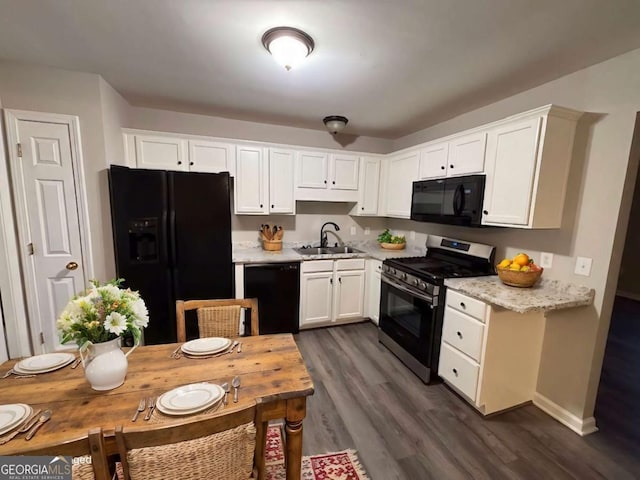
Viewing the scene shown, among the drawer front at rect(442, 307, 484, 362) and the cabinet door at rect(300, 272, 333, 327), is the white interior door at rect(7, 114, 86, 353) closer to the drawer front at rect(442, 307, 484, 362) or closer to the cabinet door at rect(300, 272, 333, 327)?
the cabinet door at rect(300, 272, 333, 327)

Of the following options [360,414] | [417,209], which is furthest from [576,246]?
[360,414]

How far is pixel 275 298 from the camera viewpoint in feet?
10.2

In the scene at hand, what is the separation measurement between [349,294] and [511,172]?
80.6 inches

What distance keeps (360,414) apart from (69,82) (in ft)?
11.0

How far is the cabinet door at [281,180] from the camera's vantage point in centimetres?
322

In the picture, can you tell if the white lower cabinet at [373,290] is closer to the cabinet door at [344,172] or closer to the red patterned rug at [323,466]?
the cabinet door at [344,172]

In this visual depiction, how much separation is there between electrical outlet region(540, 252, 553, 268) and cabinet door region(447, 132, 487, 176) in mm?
794

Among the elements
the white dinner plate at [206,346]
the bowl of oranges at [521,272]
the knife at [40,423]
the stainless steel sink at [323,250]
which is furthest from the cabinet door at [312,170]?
the knife at [40,423]

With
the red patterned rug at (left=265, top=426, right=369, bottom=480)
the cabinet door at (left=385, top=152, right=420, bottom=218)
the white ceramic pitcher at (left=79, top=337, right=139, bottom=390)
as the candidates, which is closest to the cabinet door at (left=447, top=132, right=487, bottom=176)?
the cabinet door at (left=385, top=152, right=420, bottom=218)

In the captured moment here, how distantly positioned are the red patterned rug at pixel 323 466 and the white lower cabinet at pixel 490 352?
3.28 feet

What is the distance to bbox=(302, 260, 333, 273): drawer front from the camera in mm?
3193

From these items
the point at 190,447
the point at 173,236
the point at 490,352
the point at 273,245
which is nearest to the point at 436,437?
the point at 490,352

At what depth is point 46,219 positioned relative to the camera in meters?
2.32

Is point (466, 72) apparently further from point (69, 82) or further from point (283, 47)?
point (69, 82)
